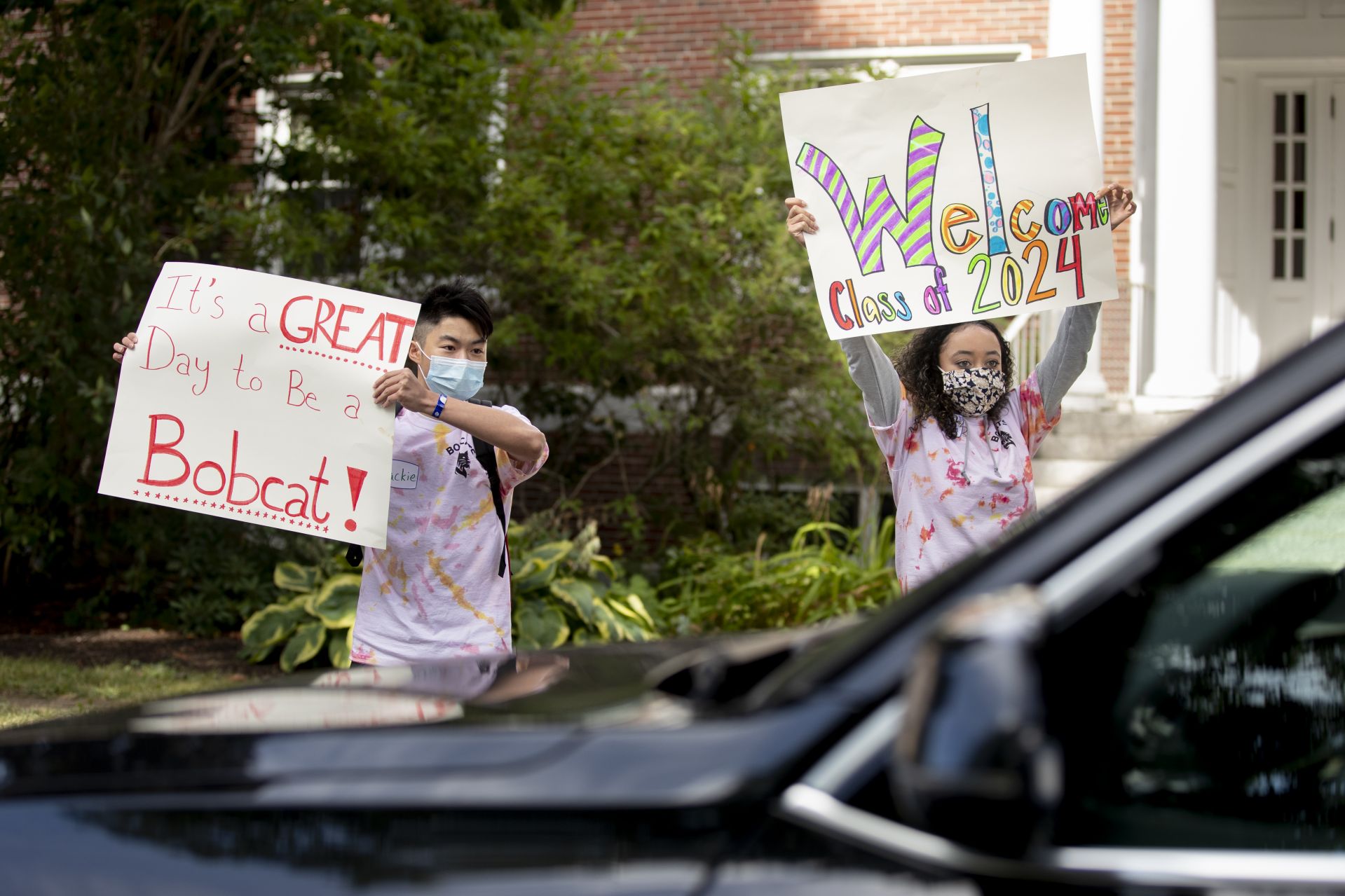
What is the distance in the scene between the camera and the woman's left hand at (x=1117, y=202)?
13.2ft

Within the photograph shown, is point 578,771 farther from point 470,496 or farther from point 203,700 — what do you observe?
point 470,496

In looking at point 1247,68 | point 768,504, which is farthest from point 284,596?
point 1247,68

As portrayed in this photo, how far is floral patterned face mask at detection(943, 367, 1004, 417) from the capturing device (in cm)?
368

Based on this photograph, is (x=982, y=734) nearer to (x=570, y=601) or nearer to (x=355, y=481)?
(x=355, y=481)

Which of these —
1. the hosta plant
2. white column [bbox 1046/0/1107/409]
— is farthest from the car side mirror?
white column [bbox 1046/0/1107/409]

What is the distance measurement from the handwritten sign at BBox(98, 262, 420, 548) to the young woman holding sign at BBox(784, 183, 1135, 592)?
135 centimetres

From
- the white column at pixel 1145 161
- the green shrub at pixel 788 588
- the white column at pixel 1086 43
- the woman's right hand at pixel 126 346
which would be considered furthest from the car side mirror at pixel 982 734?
the white column at pixel 1145 161

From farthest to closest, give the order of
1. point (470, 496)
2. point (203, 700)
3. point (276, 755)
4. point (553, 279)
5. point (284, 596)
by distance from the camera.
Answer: point (553, 279), point (284, 596), point (470, 496), point (203, 700), point (276, 755)

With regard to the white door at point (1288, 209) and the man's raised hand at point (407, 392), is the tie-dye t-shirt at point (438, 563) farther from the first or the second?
the white door at point (1288, 209)

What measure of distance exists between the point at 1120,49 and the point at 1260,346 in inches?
113

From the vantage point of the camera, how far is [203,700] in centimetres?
186

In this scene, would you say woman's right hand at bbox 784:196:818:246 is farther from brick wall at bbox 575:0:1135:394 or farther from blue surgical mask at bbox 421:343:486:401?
brick wall at bbox 575:0:1135:394

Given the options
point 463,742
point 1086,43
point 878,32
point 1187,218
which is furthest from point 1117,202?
point 878,32

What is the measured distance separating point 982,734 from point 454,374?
2806 mm
